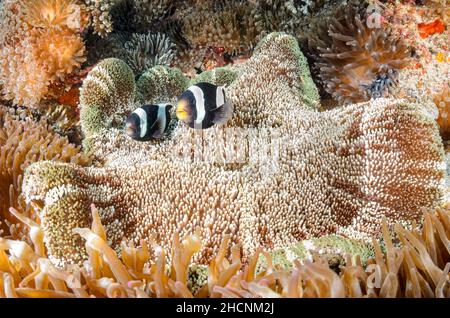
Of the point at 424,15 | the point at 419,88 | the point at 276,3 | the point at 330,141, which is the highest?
the point at 276,3

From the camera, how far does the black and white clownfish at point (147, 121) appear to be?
7.81 ft

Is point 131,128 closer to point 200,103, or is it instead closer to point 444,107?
point 200,103

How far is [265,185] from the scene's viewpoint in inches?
87.7

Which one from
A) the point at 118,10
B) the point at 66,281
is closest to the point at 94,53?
the point at 118,10

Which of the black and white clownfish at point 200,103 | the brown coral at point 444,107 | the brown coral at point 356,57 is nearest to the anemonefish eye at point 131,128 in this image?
the black and white clownfish at point 200,103

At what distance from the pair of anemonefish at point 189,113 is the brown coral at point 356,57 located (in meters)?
0.97

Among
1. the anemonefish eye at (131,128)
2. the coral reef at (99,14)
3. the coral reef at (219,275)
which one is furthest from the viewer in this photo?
the coral reef at (99,14)

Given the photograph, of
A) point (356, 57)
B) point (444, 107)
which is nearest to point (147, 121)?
point (356, 57)

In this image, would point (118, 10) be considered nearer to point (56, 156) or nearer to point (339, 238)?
point (56, 156)

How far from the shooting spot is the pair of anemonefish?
2.22m

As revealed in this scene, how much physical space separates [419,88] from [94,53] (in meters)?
2.51

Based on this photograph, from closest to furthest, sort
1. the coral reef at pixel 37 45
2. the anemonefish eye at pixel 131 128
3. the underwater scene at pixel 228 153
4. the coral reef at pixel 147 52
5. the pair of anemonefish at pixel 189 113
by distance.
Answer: the underwater scene at pixel 228 153
the pair of anemonefish at pixel 189 113
the anemonefish eye at pixel 131 128
the coral reef at pixel 37 45
the coral reef at pixel 147 52

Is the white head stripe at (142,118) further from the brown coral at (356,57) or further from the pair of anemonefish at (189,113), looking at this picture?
the brown coral at (356,57)

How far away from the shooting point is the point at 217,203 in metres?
2.22
